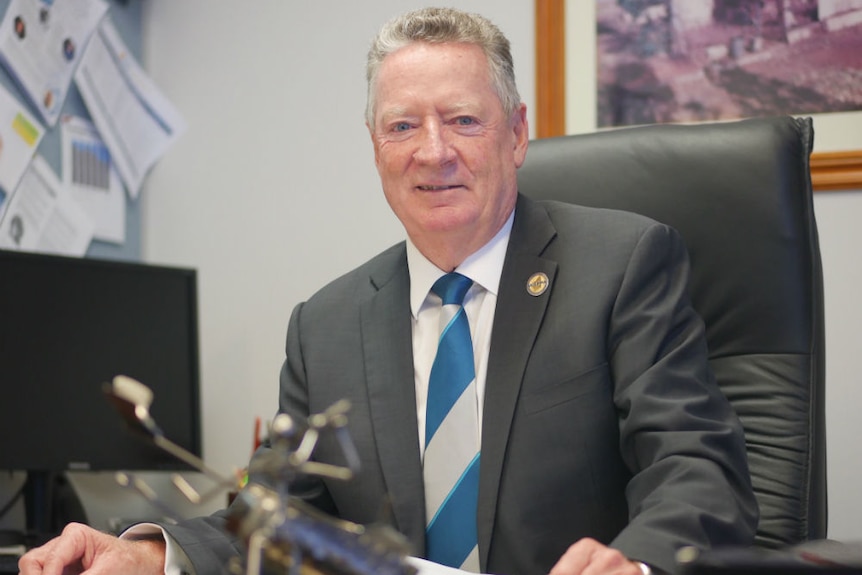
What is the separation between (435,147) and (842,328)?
0.95 m

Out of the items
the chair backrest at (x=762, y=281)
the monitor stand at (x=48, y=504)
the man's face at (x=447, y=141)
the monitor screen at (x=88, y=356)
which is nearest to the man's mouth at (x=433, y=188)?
the man's face at (x=447, y=141)

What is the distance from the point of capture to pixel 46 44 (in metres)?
2.10

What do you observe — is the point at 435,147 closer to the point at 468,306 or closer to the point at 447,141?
the point at 447,141

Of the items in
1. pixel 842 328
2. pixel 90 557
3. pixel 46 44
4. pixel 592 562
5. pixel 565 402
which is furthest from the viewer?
pixel 46 44

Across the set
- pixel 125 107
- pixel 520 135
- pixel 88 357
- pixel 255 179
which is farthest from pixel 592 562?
pixel 125 107

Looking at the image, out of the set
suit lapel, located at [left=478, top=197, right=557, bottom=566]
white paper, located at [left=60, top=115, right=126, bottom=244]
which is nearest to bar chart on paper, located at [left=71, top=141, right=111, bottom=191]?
white paper, located at [left=60, top=115, right=126, bottom=244]

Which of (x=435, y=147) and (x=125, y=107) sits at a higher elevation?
(x=125, y=107)

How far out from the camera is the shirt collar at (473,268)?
137 cm

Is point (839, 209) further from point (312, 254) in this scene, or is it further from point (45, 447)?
point (45, 447)

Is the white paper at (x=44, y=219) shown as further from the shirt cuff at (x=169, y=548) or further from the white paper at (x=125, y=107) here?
the shirt cuff at (x=169, y=548)

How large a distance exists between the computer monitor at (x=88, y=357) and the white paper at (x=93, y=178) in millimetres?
272

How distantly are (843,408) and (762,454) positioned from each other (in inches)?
25.4

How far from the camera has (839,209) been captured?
1892 millimetres

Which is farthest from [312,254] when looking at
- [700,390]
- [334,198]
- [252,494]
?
[252,494]
